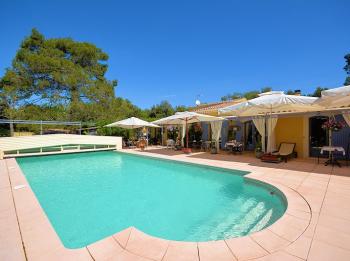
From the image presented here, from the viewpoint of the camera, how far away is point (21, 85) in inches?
774

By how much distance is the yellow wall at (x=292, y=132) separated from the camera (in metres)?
10.9

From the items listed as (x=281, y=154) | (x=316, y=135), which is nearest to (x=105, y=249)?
(x=281, y=154)

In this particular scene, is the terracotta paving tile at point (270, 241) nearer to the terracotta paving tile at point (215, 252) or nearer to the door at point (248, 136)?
the terracotta paving tile at point (215, 252)

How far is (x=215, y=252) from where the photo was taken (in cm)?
252

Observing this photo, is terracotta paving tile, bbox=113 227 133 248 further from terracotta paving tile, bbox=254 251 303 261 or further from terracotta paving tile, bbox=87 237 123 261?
terracotta paving tile, bbox=254 251 303 261

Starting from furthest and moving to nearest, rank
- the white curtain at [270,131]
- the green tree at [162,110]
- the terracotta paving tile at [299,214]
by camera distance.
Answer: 1. the green tree at [162,110]
2. the white curtain at [270,131]
3. the terracotta paving tile at [299,214]

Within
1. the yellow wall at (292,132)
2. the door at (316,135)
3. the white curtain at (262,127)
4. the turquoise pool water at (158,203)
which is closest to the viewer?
the turquoise pool water at (158,203)

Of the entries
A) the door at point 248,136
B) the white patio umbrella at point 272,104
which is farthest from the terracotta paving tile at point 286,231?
the door at point 248,136

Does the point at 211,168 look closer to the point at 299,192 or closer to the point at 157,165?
the point at 157,165

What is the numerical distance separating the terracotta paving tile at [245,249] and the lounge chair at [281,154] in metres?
7.08

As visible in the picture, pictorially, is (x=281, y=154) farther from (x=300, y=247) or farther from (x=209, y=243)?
(x=209, y=243)

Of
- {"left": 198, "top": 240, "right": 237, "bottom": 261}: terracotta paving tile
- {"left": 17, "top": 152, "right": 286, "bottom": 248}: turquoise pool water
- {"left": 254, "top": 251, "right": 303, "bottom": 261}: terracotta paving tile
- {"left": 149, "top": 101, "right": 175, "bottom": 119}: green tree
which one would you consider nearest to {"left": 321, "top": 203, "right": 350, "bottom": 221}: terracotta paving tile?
{"left": 17, "top": 152, "right": 286, "bottom": 248}: turquoise pool water

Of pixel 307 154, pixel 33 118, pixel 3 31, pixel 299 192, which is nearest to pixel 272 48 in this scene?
pixel 307 154

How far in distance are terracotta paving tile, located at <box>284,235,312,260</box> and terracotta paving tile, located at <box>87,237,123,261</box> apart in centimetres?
220
